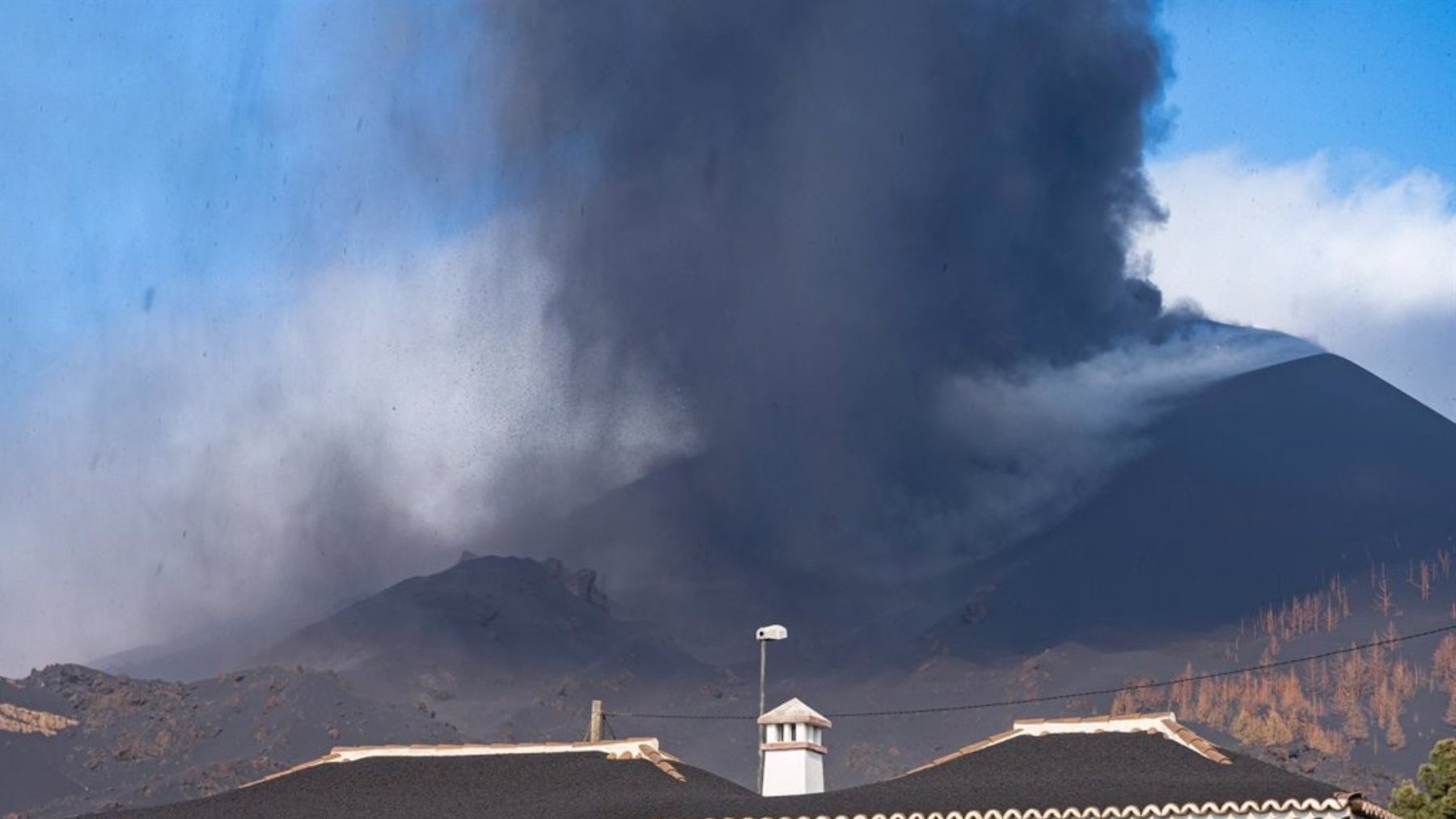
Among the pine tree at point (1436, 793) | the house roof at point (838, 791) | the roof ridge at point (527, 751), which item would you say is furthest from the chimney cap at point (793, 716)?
the pine tree at point (1436, 793)

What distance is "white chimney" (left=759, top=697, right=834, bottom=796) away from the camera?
89.4 ft

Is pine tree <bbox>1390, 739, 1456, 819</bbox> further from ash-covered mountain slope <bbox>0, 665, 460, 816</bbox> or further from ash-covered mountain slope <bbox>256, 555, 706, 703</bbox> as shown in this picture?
ash-covered mountain slope <bbox>256, 555, 706, 703</bbox>

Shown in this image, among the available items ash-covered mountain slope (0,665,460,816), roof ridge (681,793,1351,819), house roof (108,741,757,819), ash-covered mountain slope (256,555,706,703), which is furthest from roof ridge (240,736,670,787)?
ash-covered mountain slope (256,555,706,703)

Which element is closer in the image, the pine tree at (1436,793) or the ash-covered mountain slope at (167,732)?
the pine tree at (1436,793)

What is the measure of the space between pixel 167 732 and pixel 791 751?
358 ft

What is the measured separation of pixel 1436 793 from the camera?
30.4 meters

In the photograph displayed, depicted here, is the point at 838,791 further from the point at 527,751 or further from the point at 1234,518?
the point at 1234,518

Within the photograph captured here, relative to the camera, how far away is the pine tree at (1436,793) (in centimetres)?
3000

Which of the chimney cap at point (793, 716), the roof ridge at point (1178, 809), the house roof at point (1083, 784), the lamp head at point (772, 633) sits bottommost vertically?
the roof ridge at point (1178, 809)

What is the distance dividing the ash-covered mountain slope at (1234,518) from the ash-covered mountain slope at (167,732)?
56.7 meters

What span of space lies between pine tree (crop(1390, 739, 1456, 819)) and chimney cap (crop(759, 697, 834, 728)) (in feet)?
33.0

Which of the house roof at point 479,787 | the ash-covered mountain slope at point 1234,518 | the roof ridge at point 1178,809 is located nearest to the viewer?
the roof ridge at point 1178,809

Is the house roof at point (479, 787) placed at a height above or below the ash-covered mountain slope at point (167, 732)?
below

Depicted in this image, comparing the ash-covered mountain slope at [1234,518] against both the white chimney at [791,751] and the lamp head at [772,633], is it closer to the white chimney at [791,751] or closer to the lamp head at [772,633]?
the lamp head at [772,633]
